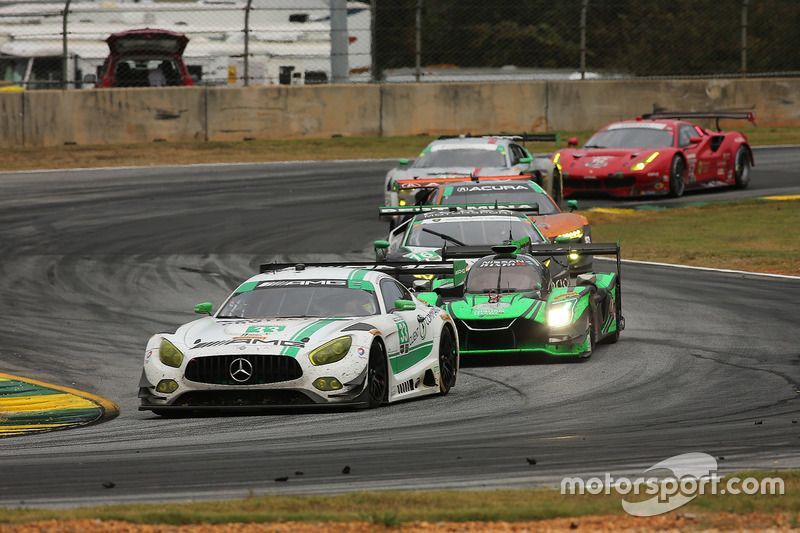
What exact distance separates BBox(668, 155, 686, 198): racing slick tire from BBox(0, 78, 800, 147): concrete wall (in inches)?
198

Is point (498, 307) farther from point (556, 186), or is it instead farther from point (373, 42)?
point (373, 42)

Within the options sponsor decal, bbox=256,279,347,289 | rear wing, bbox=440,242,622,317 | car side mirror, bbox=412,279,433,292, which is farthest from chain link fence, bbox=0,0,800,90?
sponsor decal, bbox=256,279,347,289

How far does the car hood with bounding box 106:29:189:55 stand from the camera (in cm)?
2902

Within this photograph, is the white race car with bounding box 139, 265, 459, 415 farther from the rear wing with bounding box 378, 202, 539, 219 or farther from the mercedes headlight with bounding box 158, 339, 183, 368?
the rear wing with bounding box 378, 202, 539, 219

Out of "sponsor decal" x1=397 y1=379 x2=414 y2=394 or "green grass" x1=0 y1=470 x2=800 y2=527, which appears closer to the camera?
"green grass" x1=0 y1=470 x2=800 y2=527

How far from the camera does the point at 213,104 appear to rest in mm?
28141

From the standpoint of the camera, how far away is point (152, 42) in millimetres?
29281

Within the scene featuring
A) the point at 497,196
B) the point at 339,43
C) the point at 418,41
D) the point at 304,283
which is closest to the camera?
the point at 304,283

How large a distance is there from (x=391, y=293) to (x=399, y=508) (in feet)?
16.1

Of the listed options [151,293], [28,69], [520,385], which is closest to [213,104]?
[28,69]

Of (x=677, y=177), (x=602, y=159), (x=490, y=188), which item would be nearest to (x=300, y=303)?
(x=490, y=188)

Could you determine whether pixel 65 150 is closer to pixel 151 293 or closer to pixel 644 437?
pixel 151 293

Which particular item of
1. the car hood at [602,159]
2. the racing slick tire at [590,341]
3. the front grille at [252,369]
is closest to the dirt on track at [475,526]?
the front grille at [252,369]

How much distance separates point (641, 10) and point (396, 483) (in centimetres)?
3019
